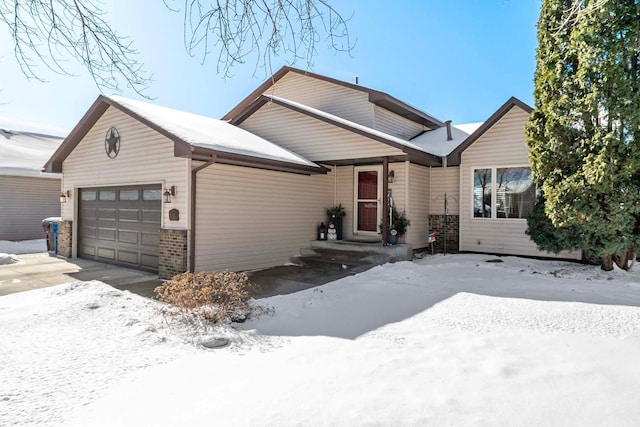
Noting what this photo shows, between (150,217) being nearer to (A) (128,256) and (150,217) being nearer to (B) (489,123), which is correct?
(A) (128,256)

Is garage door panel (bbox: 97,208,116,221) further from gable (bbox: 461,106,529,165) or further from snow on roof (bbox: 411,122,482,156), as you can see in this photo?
gable (bbox: 461,106,529,165)

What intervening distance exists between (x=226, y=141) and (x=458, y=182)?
22.3ft

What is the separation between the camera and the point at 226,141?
29.3ft

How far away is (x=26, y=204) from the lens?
52.0 ft

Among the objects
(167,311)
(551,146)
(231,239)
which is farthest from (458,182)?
(167,311)

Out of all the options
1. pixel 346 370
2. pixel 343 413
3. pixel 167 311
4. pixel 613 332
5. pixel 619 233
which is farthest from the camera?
pixel 619 233

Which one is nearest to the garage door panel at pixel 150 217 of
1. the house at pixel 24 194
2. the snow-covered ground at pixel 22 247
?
the snow-covered ground at pixel 22 247

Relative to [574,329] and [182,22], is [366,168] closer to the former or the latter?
[574,329]

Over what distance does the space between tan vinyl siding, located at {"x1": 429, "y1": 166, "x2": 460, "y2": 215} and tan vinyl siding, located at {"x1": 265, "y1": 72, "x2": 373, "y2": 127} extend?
110 inches

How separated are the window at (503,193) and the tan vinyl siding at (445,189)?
56 cm

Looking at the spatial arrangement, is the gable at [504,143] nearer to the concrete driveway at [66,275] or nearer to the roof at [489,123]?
the roof at [489,123]

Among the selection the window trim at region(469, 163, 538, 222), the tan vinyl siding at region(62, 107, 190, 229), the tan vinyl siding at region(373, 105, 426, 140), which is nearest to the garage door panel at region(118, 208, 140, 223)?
the tan vinyl siding at region(62, 107, 190, 229)

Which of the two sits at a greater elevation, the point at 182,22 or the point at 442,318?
the point at 182,22

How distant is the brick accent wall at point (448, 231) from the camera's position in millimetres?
11477
